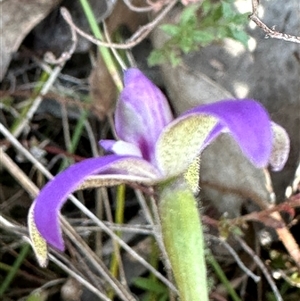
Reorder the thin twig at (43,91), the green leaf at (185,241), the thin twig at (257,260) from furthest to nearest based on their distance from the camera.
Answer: the thin twig at (43,91)
the thin twig at (257,260)
the green leaf at (185,241)

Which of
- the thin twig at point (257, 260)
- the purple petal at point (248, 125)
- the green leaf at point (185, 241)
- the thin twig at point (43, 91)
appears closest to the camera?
the purple petal at point (248, 125)

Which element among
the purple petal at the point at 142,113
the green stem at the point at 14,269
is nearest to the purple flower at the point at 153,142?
the purple petal at the point at 142,113

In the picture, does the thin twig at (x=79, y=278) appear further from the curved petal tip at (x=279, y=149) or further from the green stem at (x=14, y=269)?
the curved petal tip at (x=279, y=149)

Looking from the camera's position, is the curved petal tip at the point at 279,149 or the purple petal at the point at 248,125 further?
the curved petal tip at the point at 279,149

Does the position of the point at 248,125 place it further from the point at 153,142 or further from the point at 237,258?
the point at 237,258

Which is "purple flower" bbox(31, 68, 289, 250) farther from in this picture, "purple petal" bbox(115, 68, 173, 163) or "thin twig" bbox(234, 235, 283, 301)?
"thin twig" bbox(234, 235, 283, 301)

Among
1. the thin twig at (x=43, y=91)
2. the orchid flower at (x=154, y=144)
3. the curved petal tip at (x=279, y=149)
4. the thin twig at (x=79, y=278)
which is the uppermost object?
the orchid flower at (x=154, y=144)
